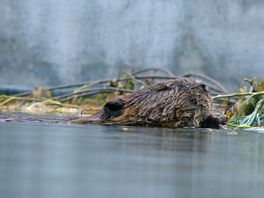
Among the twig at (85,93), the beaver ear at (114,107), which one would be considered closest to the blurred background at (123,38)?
the twig at (85,93)

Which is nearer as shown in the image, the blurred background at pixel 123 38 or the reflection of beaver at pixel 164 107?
the reflection of beaver at pixel 164 107

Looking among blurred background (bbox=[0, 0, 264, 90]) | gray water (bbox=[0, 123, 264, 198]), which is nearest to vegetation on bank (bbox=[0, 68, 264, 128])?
blurred background (bbox=[0, 0, 264, 90])

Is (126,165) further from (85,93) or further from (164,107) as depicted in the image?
(85,93)

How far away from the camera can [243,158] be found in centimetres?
339

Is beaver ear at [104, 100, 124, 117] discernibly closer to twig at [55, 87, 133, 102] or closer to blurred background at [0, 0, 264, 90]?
twig at [55, 87, 133, 102]

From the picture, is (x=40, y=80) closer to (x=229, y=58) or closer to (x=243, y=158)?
(x=229, y=58)

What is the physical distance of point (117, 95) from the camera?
29.6 feet

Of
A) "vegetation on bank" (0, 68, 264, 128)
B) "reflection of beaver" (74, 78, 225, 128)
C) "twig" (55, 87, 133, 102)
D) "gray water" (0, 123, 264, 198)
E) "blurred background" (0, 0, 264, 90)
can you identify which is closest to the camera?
"gray water" (0, 123, 264, 198)

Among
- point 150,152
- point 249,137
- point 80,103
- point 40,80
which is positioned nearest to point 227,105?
point 249,137

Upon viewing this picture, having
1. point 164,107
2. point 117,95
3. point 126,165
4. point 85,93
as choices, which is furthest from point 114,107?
point 85,93

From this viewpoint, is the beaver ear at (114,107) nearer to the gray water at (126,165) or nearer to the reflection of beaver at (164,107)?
the reflection of beaver at (164,107)

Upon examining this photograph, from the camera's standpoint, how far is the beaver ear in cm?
568

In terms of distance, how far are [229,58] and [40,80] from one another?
2.30 metres

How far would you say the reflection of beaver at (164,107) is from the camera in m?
5.64
